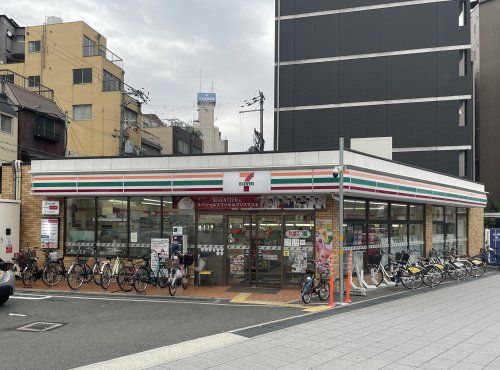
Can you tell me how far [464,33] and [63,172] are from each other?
29.9 m

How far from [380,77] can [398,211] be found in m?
20.9

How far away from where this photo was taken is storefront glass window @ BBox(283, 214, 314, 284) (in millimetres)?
14352

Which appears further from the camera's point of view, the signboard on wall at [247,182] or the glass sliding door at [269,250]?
the glass sliding door at [269,250]

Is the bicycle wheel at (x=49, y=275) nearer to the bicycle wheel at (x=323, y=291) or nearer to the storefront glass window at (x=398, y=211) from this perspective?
the bicycle wheel at (x=323, y=291)

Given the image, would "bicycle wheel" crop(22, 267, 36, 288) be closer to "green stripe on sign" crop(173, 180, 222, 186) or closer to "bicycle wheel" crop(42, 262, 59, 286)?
"bicycle wheel" crop(42, 262, 59, 286)

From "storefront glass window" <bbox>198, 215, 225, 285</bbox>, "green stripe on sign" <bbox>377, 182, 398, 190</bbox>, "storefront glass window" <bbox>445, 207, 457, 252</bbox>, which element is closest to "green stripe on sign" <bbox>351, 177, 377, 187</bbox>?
"green stripe on sign" <bbox>377, 182, 398, 190</bbox>

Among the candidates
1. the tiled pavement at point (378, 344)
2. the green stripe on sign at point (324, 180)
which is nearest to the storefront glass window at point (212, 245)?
the green stripe on sign at point (324, 180)

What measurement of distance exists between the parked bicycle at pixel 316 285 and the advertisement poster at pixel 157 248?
184 inches

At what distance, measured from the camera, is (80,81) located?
1801 inches

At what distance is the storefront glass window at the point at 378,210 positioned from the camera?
16406 mm

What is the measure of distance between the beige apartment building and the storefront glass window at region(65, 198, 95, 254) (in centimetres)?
2902

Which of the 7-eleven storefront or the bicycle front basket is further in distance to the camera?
the bicycle front basket

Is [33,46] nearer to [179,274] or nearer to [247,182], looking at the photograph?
[247,182]

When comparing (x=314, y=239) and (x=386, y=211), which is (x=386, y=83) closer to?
(x=386, y=211)
